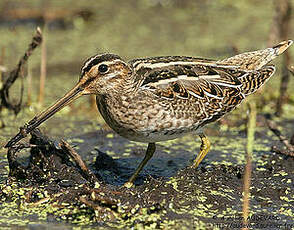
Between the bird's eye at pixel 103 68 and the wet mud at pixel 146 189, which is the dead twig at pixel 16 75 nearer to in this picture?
the wet mud at pixel 146 189

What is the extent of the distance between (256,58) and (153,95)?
139 centimetres

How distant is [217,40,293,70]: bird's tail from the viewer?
19.4 feet

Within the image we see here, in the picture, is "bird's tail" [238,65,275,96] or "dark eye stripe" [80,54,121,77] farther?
"bird's tail" [238,65,275,96]

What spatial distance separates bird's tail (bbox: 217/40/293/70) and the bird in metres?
0.31

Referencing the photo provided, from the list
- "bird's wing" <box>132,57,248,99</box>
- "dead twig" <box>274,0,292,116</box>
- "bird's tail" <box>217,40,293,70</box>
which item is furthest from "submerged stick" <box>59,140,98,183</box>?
"dead twig" <box>274,0,292,116</box>

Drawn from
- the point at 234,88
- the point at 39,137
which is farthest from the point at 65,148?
the point at 234,88

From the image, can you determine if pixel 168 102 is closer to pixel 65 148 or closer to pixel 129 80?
pixel 129 80

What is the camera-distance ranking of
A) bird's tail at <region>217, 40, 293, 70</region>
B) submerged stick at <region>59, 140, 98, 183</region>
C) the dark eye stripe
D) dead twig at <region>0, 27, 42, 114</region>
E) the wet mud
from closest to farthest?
the wet mud < the dark eye stripe < submerged stick at <region>59, 140, 98, 183</region> < bird's tail at <region>217, 40, 293, 70</region> < dead twig at <region>0, 27, 42, 114</region>

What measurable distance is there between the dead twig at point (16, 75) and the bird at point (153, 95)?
1.43 metres

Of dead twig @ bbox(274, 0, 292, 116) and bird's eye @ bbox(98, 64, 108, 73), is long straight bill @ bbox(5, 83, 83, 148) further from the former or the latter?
dead twig @ bbox(274, 0, 292, 116)

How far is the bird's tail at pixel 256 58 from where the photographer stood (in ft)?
19.4

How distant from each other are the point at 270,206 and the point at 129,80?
1.58 metres

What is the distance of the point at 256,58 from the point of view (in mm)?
5977

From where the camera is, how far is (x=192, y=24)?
10727mm
